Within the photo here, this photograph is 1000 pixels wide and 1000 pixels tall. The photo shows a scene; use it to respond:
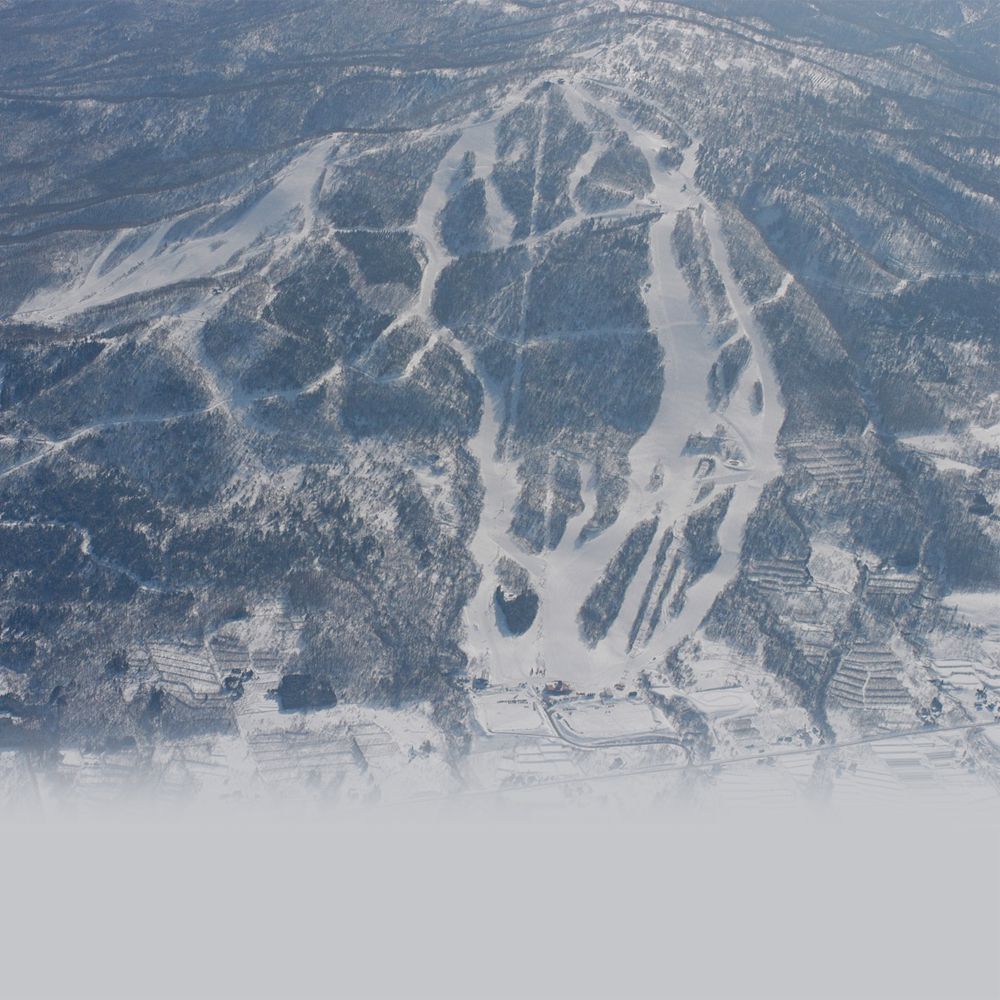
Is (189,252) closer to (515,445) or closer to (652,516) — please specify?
(515,445)

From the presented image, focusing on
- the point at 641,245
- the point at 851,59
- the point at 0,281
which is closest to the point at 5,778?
the point at 0,281

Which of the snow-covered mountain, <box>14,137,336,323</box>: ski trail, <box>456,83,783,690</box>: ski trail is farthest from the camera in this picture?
<box>14,137,336,323</box>: ski trail

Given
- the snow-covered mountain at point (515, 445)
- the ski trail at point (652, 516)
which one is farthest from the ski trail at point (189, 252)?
the ski trail at point (652, 516)

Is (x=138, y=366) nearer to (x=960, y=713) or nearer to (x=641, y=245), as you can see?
(x=641, y=245)

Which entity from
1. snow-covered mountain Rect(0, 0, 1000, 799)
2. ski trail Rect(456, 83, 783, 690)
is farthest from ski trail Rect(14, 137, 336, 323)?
ski trail Rect(456, 83, 783, 690)

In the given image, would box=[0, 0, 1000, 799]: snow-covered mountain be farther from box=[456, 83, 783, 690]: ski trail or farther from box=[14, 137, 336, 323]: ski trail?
box=[14, 137, 336, 323]: ski trail

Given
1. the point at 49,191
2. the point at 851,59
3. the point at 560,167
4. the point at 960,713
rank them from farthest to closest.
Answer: the point at 851,59 → the point at 49,191 → the point at 560,167 → the point at 960,713

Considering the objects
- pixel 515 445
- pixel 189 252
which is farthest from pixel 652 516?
pixel 189 252

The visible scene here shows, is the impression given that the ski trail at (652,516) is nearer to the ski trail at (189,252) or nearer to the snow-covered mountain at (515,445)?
the snow-covered mountain at (515,445)
